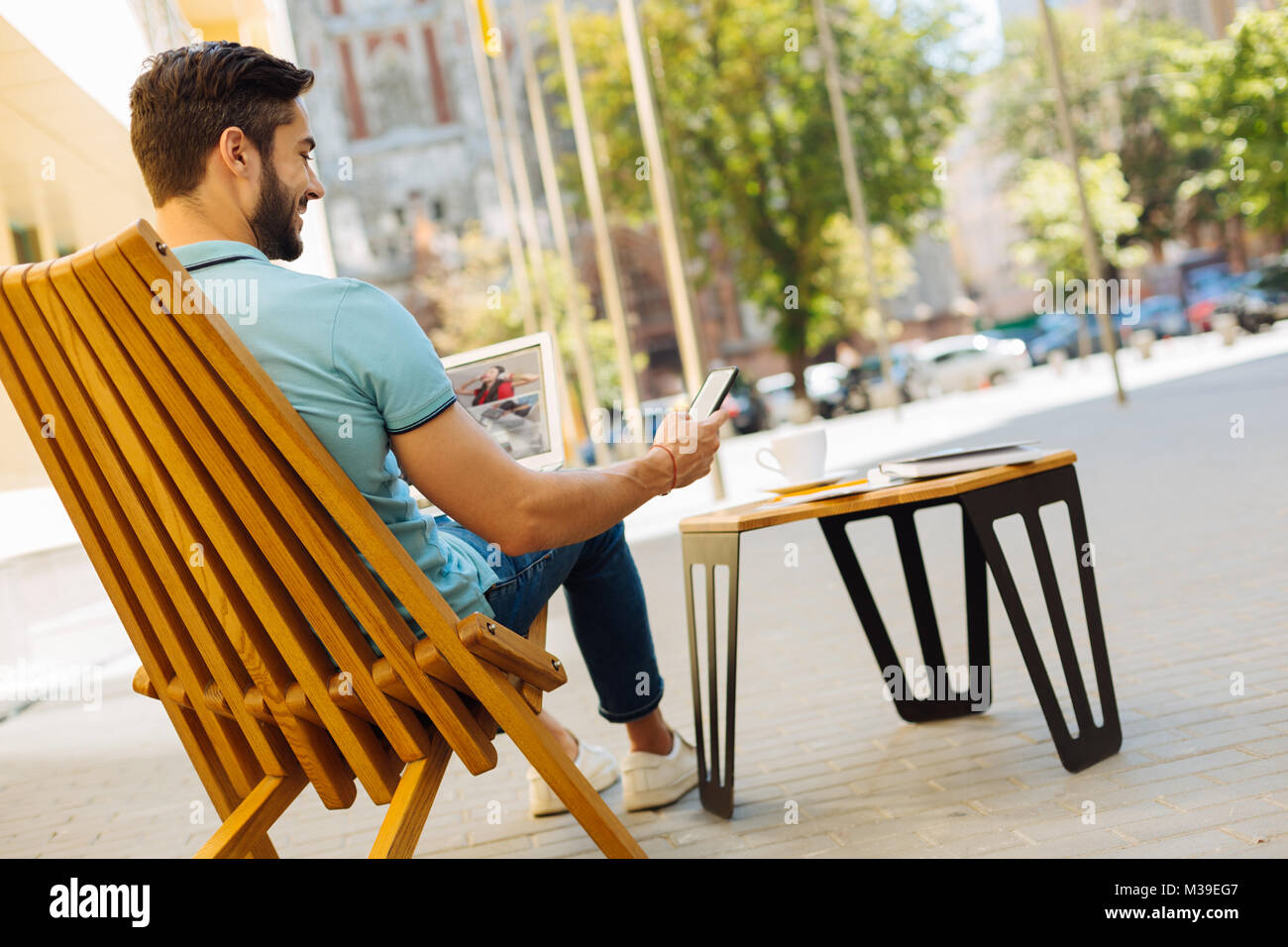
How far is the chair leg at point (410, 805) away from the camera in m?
2.53

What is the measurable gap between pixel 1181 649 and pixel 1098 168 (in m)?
44.8

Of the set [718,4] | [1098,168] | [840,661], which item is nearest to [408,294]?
[718,4]

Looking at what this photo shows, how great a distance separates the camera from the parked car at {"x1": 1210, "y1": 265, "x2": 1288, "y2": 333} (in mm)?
33938

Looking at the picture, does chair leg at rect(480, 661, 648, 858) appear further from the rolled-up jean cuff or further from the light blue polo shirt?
the rolled-up jean cuff

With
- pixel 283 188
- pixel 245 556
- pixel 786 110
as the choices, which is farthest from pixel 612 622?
pixel 786 110

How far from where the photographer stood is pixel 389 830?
253 cm

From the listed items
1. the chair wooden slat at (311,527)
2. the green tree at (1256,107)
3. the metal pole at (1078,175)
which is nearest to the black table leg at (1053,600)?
the chair wooden slat at (311,527)

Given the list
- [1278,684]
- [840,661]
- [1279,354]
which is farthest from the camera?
[1279,354]

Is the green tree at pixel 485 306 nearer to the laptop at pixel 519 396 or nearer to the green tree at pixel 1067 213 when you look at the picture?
the green tree at pixel 1067 213

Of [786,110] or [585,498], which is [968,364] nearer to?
[786,110]

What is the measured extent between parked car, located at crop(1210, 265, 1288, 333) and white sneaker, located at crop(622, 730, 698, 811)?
3284cm

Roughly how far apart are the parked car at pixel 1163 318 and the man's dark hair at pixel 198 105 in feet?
154

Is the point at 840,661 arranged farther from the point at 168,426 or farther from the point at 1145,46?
the point at 1145,46

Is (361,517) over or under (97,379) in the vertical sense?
under
